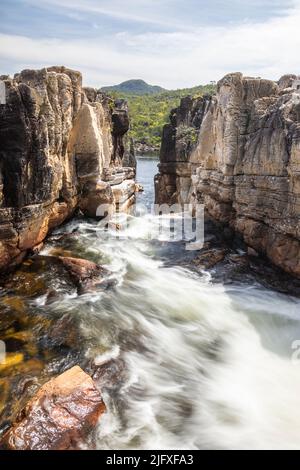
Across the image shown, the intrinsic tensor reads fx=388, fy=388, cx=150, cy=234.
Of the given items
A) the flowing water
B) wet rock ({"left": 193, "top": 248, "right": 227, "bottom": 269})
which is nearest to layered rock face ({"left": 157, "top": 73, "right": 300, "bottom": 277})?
wet rock ({"left": 193, "top": 248, "right": 227, "bottom": 269})

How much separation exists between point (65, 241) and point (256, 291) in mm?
5943

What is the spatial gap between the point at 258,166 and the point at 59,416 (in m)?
8.18

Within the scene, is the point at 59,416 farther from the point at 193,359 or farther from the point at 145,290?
the point at 145,290

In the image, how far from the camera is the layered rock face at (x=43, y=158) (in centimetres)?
858

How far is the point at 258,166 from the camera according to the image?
34.4 feet

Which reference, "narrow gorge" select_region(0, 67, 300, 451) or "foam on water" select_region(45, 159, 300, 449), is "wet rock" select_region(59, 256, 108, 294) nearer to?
"narrow gorge" select_region(0, 67, 300, 451)

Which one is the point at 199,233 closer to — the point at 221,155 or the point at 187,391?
the point at 221,155

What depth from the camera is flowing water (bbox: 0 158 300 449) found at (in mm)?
5082

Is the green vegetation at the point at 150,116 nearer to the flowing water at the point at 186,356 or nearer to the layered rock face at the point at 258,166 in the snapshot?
the layered rock face at the point at 258,166

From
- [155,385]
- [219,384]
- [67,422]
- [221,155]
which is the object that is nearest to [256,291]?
[219,384]

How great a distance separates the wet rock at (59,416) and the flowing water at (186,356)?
274 mm

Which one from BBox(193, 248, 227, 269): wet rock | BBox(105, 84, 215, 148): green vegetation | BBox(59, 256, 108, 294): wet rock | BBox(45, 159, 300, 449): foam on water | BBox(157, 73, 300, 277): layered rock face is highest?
BBox(105, 84, 215, 148): green vegetation

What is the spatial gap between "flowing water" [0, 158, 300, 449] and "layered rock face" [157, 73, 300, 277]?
4.86 ft

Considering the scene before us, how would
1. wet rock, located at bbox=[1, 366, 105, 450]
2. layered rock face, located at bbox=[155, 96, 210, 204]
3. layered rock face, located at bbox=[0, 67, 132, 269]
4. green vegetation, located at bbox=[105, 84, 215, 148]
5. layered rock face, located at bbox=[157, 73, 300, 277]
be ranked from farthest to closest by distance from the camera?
green vegetation, located at bbox=[105, 84, 215, 148] → layered rock face, located at bbox=[155, 96, 210, 204] → layered rock face, located at bbox=[157, 73, 300, 277] → layered rock face, located at bbox=[0, 67, 132, 269] → wet rock, located at bbox=[1, 366, 105, 450]
